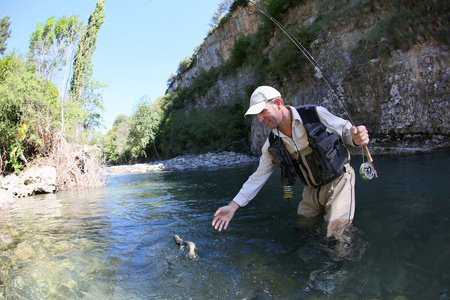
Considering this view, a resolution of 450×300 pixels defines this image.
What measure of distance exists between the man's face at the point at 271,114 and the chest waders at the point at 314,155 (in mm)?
335

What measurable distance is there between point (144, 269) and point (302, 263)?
1757mm

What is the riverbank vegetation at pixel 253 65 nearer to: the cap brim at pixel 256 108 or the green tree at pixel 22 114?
the cap brim at pixel 256 108

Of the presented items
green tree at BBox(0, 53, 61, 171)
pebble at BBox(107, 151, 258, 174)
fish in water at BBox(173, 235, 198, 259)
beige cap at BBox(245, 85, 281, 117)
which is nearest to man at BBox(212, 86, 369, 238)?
beige cap at BBox(245, 85, 281, 117)

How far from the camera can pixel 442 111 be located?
12.5 meters

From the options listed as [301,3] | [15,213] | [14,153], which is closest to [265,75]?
[301,3]

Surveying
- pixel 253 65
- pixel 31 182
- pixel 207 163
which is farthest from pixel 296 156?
pixel 253 65

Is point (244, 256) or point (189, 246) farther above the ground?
point (189, 246)

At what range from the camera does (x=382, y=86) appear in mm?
15102

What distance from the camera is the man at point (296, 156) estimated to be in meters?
3.13

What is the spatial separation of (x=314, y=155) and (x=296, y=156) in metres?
0.23

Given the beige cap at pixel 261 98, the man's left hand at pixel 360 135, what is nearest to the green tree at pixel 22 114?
the beige cap at pixel 261 98

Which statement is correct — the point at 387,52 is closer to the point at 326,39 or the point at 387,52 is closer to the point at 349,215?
the point at 326,39

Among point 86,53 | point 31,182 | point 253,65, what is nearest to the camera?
point 31,182

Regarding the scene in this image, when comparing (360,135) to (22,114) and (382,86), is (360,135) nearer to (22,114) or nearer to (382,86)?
(22,114)
